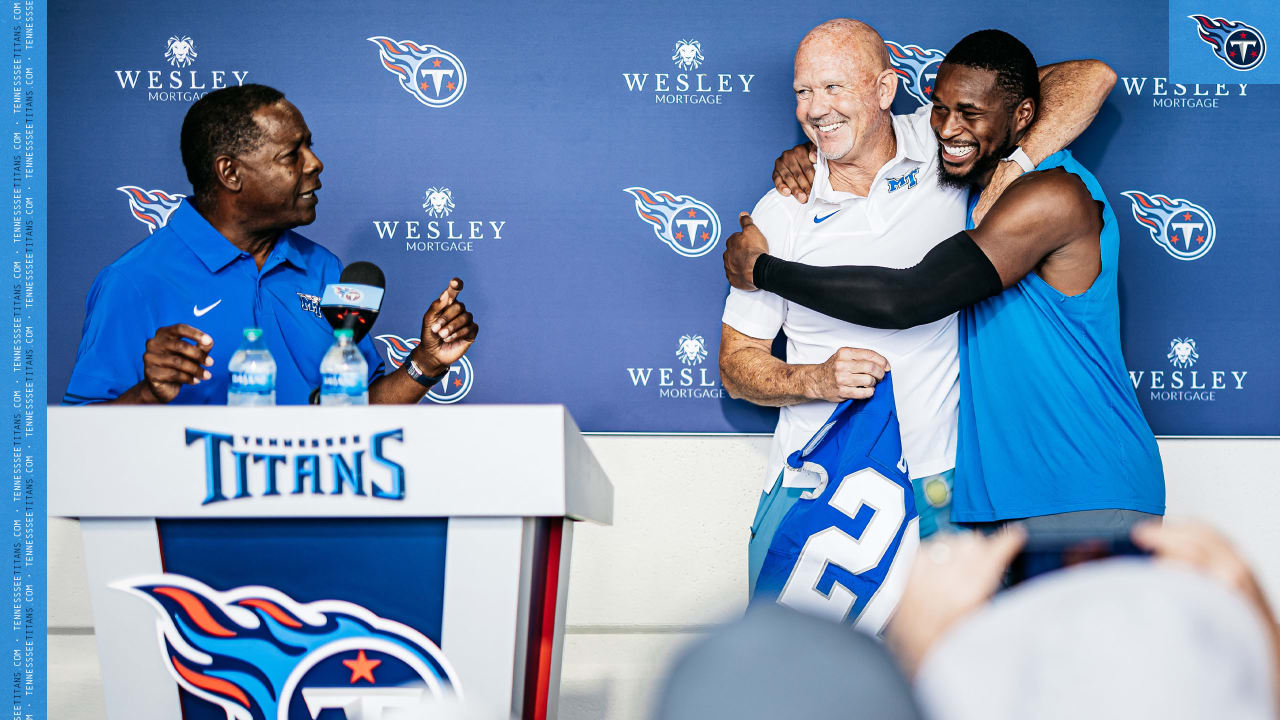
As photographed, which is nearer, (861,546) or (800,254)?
(861,546)

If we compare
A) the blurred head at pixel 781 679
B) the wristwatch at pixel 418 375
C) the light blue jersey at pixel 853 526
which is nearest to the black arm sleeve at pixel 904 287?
the light blue jersey at pixel 853 526

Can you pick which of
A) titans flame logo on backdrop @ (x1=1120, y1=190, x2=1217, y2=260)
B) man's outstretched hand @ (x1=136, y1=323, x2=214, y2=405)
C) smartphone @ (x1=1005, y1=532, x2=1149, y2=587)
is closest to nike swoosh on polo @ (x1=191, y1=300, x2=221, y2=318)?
man's outstretched hand @ (x1=136, y1=323, x2=214, y2=405)

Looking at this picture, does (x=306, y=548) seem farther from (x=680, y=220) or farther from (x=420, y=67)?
(x=420, y=67)

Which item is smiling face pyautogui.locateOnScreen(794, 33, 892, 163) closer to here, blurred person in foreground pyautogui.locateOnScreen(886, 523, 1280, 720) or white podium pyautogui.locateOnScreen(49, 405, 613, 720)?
white podium pyautogui.locateOnScreen(49, 405, 613, 720)

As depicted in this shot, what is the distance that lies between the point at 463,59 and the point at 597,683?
179 cm

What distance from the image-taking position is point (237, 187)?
200cm

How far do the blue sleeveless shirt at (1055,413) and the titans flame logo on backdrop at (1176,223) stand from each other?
58 centimetres

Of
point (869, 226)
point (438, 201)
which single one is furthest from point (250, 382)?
point (869, 226)

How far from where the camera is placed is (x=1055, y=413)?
207 centimetres

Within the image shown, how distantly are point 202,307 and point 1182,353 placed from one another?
2545 mm

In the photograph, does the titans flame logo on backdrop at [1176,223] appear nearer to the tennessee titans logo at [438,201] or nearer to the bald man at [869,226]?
the bald man at [869,226]

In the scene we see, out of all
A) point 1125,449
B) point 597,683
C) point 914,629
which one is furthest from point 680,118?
point 914,629

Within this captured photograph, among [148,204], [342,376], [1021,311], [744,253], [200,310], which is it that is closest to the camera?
[342,376]

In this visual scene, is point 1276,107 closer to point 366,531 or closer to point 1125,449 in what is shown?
point 1125,449
